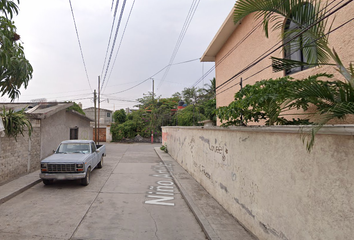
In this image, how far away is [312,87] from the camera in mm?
2852

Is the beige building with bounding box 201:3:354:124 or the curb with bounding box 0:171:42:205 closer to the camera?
the beige building with bounding box 201:3:354:124

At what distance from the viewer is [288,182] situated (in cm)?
314

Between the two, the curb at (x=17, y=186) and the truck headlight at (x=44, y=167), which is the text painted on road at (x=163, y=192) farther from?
the curb at (x=17, y=186)

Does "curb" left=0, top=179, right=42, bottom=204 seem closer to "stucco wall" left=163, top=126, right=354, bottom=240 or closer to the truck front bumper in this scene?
the truck front bumper

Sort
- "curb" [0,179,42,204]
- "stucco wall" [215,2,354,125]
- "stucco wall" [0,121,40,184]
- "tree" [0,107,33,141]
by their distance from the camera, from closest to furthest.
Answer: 1. "stucco wall" [215,2,354,125]
2. "curb" [0,179,42,204]
3. "tree" [0,107,33,141]
4. "stucco wall" [0,121,40,184]

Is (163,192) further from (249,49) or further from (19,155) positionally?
(249,49)

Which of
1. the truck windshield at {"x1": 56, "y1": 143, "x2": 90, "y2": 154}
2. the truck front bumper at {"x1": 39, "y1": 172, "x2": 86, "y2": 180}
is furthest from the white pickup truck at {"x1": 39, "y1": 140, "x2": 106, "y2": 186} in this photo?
the truck windshield at {"x1": 56, "y1": 143, "x2": 90, "y2": 154}

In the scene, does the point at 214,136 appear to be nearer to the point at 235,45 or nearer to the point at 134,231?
the point at 134,231

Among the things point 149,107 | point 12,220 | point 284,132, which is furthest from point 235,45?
point 149,107

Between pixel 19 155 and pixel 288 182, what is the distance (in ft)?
32.8

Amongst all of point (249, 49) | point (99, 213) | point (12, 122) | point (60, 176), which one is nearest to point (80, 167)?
point (60, 176)

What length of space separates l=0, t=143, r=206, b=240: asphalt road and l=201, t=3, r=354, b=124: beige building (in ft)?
13.6

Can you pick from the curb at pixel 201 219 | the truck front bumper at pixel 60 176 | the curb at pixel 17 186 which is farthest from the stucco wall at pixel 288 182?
the curb at pixel 17 186

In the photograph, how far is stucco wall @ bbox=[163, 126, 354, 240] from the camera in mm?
2307
